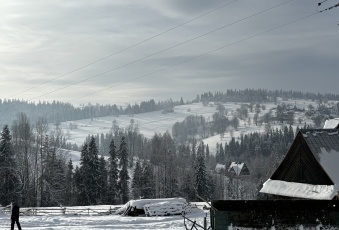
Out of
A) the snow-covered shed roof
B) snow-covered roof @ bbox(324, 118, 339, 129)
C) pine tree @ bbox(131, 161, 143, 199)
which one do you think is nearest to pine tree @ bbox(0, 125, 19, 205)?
pine tree @ bbox(131, 161, 143, 199)

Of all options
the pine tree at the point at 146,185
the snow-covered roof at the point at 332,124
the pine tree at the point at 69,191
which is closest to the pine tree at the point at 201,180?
the pine tree at the point at 146,185

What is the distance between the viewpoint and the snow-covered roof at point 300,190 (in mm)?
28781

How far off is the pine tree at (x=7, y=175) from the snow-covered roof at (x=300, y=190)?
128 ft

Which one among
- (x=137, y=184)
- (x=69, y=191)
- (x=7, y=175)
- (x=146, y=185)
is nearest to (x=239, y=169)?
(x=137, y=184)

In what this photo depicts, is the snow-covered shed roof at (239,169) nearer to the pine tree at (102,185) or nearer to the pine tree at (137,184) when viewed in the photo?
the pine tree at (137,184)

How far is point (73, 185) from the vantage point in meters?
69.1

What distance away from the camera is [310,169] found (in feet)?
104

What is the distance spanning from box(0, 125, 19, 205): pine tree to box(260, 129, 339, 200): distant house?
39.1 metres

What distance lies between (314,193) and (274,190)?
428cm

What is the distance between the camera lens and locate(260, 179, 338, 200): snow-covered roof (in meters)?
28.8

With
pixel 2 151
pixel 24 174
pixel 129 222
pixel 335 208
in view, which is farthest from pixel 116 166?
pixel 335 208

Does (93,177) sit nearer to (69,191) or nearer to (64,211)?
(69,191)

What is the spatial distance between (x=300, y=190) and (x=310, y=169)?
192 cm

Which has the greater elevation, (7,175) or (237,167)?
(7,175)
